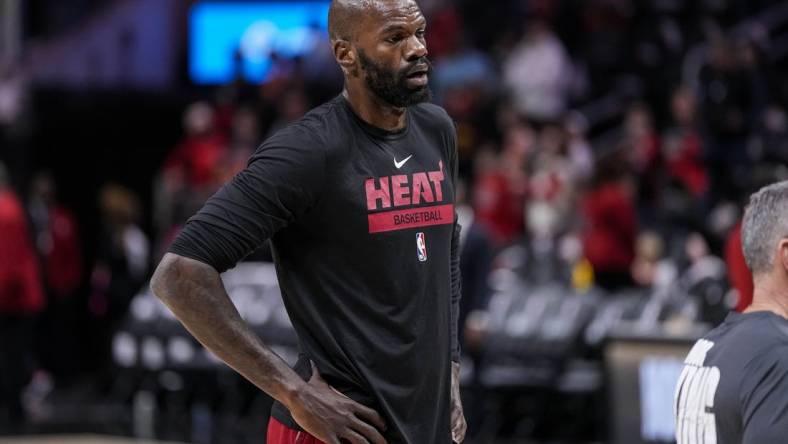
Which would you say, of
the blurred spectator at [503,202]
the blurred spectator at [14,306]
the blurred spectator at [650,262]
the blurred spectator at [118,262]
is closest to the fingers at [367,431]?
the blurred spectator at [650,262]

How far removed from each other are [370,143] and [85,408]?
1000 centimetres

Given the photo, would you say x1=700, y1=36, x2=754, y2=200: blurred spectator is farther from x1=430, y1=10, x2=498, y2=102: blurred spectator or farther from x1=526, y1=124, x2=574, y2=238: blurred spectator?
x1=430, y1=10, x2=498, y2=102: blurred spectator

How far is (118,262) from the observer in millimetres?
14992

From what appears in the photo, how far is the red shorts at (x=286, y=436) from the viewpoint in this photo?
3.97m

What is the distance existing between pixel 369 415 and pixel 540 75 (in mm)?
12578

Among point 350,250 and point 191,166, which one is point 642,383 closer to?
point 350,250

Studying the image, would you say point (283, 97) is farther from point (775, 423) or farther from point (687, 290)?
point (775, 423)

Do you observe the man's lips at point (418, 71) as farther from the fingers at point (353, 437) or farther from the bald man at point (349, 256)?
the fingers at point (353, 437)

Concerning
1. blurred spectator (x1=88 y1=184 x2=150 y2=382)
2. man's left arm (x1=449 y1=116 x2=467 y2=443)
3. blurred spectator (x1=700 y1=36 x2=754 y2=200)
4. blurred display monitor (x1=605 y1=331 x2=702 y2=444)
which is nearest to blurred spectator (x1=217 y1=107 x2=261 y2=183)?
blurred spectator (x1=88 y1=184 x2=150 y2=382)

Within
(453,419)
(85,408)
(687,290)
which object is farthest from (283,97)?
(453,419)

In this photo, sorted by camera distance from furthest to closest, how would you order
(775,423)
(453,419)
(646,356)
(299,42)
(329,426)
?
(299,42), (646,356), (453,419), (329,426), (775,423)

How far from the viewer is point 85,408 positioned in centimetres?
1352

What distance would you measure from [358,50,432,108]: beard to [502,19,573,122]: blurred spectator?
470 inches

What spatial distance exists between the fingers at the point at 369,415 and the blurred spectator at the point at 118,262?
11102mm
